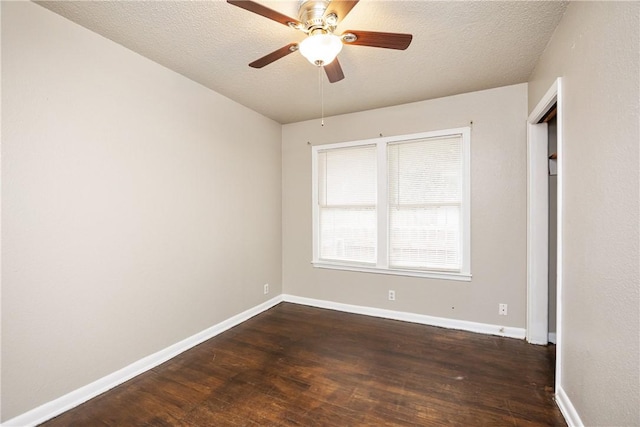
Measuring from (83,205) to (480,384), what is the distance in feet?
10.7

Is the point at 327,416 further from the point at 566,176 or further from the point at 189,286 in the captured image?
the point at 566,176

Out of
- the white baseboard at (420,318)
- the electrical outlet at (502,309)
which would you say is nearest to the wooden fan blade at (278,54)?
the white baseboard at (420,318)

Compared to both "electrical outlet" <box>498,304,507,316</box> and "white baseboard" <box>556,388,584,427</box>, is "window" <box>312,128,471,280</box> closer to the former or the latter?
"electrical outlet" <box>498,304,507,316</box>

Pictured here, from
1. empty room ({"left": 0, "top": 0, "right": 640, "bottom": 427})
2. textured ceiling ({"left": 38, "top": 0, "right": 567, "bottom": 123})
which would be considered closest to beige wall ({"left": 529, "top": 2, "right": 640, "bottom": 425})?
empty room ({"left": 0, "top": 0, "right": 640, "bottom": 427})

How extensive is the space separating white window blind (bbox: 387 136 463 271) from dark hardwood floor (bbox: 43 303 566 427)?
0.88 meters

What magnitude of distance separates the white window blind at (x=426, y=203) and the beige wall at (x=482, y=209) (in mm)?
165

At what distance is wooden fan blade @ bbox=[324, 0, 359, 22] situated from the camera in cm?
143

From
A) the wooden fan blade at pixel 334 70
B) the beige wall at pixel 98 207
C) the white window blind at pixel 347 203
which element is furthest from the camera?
the white window blind at pixel 347 203

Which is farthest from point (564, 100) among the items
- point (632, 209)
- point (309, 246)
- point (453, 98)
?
point (309, 246)

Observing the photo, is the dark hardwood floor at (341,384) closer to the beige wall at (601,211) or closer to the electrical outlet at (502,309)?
the electrical outlet at (502,309)

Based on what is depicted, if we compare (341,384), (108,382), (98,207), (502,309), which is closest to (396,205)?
(502,309)

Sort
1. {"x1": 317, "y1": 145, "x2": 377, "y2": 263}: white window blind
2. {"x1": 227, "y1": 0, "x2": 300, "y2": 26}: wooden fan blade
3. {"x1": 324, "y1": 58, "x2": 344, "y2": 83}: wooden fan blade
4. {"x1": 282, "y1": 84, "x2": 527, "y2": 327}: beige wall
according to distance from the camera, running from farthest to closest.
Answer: {"x1": 317, "y1": 145, "x2": 377, "y2": 263}: white window blind → {"x1": 282, "y1": 84, "x2": 527, "y2": 327}: beige wall → {"x1": 324, "y1": 58, "x2": 344, "y2": 83}: wooden fan blade → {"x1": 227, "y1": 0, "x2": 300, "y2": 26}: wooden fan blade

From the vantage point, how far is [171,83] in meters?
2.63

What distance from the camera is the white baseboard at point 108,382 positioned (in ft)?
5.80
